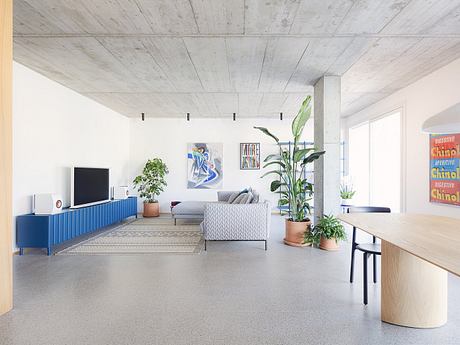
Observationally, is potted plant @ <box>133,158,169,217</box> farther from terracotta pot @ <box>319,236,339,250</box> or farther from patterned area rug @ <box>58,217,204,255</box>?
terracotta pot @ <box>319,236,339,250</box>

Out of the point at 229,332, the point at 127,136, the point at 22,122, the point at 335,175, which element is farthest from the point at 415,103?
the point at 127,136

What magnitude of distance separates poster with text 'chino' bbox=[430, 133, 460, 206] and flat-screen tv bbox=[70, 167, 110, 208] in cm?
567

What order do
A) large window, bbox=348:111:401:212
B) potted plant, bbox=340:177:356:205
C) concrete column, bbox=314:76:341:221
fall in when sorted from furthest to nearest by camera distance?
potted plant, bbox=340:177:356:205 < large window, bbox=348:111:401:212 < concrete column, bbox=314:76:341:221

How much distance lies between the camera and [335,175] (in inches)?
173

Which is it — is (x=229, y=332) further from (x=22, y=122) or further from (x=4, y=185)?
(x=22, y=122)

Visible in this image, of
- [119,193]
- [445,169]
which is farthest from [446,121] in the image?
[119,193]

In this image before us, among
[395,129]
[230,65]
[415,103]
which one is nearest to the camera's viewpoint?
[230,65]

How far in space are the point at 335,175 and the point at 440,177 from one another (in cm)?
145

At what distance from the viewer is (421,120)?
459 cm

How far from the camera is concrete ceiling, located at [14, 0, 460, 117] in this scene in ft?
8.59

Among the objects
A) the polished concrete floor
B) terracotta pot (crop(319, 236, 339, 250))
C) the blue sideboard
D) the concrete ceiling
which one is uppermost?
the concrete ceiling

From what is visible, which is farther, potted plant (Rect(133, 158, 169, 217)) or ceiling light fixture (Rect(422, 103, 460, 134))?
potted plant (Rect(133, 158, 169, 217))

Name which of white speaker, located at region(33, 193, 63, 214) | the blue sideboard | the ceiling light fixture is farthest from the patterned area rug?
the ceiling light fixture

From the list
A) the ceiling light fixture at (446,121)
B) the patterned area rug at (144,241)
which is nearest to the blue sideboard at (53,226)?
the patterned area rug at (144,241)
